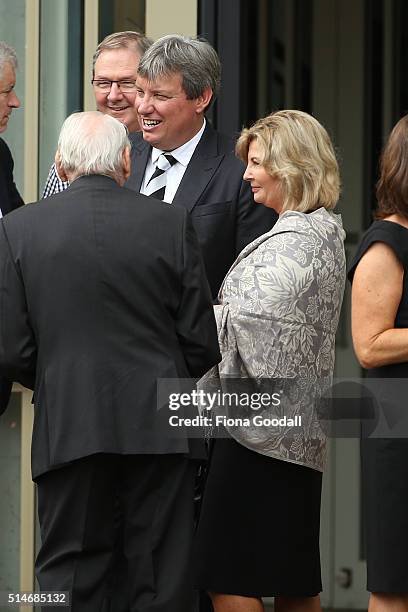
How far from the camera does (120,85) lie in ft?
15.1

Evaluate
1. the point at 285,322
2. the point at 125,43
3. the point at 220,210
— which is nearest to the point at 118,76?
the point at 125,43

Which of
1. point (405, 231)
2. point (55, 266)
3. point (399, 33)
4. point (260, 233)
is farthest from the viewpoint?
point (399, 33)

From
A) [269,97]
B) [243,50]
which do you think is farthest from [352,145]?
[243,50]

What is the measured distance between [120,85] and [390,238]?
140 centimetres

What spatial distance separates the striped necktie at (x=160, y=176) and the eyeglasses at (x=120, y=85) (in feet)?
1.26

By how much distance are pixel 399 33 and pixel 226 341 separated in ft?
9.99

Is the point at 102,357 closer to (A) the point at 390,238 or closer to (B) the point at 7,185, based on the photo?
(A) the point at 390,238

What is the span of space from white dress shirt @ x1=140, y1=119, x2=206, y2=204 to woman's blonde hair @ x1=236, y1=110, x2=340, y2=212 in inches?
19.5

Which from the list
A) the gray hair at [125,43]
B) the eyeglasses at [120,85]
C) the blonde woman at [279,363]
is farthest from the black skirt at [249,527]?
the gray hair at [125,43]

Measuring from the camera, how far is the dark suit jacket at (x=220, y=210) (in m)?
4.17

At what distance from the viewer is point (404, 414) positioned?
3572 mm

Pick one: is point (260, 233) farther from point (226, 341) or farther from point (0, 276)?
point (0, 276)

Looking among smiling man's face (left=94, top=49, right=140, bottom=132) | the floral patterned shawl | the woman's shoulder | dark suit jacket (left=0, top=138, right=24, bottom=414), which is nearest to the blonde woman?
the floral patterned shawl

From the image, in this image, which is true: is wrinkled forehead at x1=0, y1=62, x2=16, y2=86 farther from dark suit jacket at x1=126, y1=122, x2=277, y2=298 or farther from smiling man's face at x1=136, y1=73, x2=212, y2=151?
dark suit jacket at x1=126, y1=122, x2=277, y2=298
